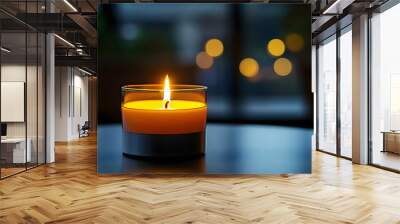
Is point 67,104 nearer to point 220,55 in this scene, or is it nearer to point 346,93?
point 346,93

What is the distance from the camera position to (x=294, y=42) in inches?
164

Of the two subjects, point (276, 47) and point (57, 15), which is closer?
point (276, 47)

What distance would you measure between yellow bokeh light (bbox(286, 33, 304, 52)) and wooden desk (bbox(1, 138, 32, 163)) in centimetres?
436

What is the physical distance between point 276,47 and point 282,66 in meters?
0.22

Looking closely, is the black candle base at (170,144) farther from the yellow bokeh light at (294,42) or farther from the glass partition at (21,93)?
the glass partition at (21,93)

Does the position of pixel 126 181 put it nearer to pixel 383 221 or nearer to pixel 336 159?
pixel 383 221

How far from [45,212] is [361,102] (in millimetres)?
5672

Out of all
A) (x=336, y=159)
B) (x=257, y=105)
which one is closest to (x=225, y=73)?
(x=257, y=105)

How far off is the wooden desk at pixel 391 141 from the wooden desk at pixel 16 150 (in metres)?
6.07

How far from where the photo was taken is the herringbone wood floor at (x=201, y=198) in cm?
346

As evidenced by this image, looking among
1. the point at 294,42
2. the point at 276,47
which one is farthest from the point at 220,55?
the point at 294,42

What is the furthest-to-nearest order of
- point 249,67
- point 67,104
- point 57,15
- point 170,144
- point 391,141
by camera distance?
1. point 67,104
2. point 57,15
3. point 391,141
4. point 249,67
5. point 170,144

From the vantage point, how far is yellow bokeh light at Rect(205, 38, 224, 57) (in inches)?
165

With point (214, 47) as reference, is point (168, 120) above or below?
below
